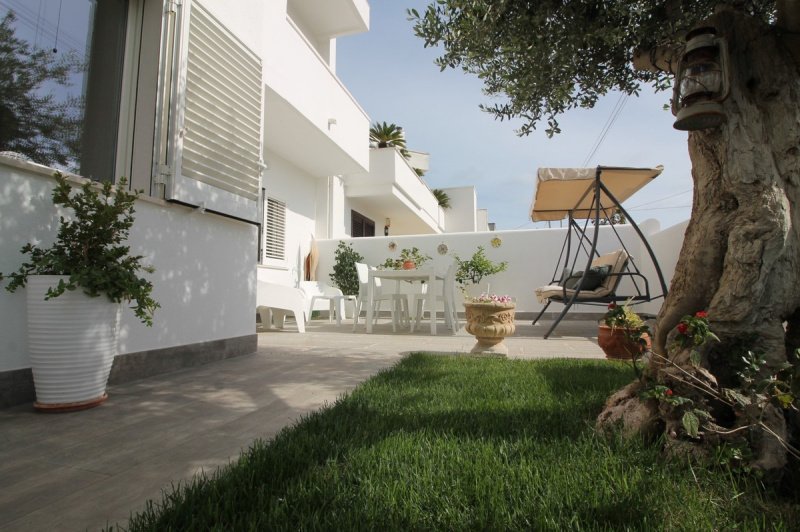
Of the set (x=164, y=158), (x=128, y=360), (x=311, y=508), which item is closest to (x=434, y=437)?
(x=311, y=508)

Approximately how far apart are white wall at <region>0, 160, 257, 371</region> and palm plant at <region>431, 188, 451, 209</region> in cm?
1846

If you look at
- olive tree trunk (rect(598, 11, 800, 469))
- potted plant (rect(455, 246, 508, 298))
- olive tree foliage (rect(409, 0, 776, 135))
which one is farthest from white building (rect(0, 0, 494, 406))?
potted plant (rect(455, 246, 508, 298))

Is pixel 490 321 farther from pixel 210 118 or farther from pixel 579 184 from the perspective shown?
pixel 579 184

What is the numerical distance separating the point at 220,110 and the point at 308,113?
3.57 m

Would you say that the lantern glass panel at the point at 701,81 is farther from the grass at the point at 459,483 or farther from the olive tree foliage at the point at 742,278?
the grass at the point at 459,483

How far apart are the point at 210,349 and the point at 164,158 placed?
1.55m

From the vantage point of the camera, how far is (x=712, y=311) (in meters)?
1.54

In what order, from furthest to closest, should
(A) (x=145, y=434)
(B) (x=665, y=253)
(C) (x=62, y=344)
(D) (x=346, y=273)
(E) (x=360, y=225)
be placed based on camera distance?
1. (E) (x=360, y=225)
2. (D) (x=346, y=273)
3. (B) (x=665, y=253)
4. (C) (x=62, y=344)
5. (A) (x=145, y=434)

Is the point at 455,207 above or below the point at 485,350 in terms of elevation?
above

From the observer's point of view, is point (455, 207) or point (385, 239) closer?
point (385, 239)

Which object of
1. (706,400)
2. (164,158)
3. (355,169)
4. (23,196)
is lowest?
(706,400)

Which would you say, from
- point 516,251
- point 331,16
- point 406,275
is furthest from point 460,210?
point 406,275

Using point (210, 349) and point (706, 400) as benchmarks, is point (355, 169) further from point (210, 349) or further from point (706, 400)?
point (706, 400)

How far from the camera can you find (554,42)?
2361 millimetres
